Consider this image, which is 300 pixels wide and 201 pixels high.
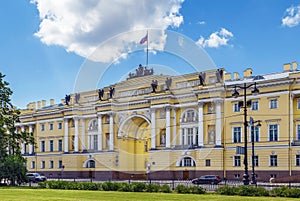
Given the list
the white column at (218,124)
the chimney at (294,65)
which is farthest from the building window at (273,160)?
the chimney at (294,65)

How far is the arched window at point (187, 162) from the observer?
209 ft

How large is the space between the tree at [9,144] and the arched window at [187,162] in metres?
23.2

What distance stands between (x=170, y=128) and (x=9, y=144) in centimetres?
2524

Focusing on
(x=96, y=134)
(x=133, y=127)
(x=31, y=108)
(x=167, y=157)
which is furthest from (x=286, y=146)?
(x=31, y=108)

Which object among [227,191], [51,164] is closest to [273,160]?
[227,191]

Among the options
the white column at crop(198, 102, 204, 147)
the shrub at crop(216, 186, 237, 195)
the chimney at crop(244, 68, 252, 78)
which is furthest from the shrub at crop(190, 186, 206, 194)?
the chimney at crop(244, 68, 252, 78)

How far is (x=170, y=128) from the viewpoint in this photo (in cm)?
6681

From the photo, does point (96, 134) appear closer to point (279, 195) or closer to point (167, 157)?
point (167, 157)

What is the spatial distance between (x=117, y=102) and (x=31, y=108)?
2569cm

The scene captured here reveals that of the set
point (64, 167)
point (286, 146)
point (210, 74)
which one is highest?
point (210, 74)

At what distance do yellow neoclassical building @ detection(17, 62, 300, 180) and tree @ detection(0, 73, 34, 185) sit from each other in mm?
11845

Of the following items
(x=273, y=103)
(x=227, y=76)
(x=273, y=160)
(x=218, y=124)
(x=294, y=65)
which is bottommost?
(x=273, y=160)

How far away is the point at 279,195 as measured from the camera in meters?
27.9

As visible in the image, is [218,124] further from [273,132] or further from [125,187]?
[125,187]
